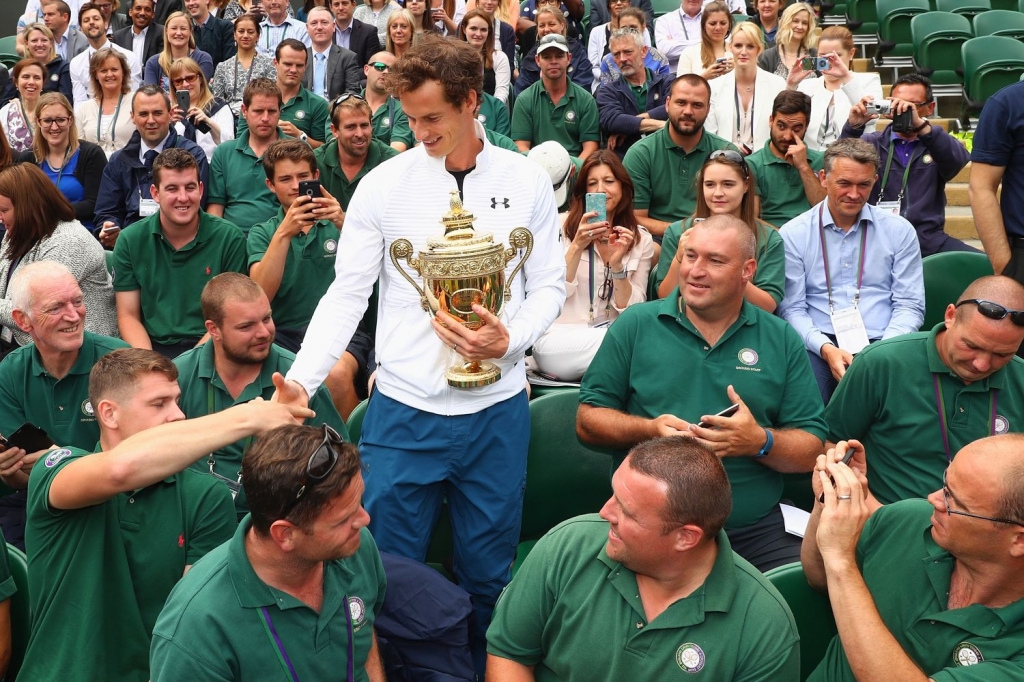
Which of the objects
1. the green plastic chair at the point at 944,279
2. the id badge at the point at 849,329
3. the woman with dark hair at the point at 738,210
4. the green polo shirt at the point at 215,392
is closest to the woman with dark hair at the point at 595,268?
the woman with dark hair at the point at 738,210

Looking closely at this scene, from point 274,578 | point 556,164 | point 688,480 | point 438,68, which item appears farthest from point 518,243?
point 556,164

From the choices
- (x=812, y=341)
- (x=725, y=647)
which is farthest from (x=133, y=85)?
(x=725, y=647)

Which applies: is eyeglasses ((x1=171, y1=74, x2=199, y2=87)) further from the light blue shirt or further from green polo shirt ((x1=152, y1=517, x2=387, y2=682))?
green polo shirt ((x1=152, y1=517, x2=387, y2=682))

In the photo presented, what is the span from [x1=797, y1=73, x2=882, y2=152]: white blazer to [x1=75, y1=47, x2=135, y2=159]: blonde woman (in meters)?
4.48

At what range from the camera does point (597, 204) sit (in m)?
4.41

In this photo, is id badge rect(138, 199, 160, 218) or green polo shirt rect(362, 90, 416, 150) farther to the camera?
green polo shirt rect(362, 90, 416, 150)

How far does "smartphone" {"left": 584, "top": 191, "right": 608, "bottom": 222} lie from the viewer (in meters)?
4.39

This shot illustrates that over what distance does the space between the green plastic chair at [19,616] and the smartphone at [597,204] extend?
2.67 m

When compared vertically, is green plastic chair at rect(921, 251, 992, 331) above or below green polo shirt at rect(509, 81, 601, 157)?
below

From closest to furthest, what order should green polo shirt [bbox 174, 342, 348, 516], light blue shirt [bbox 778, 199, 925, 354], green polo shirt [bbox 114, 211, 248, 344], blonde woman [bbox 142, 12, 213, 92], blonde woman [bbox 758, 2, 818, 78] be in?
green polo shirt [bbox 174, 342, 348, 516] < light blue shirt [bbox 778, 199, 925, 354] < green polo shirt [bbox 114, 211, 248, 344] < blonde woman [bbox 758, 2, 818, 78] < blonde woman [bbox 142, 12, 213, 92]

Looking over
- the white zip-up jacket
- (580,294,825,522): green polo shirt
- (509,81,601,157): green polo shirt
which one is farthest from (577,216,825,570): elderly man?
(509,81,601,157): green polo shirt

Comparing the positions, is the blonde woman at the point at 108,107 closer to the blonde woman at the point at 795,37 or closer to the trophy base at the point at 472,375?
the blonde woman at the point at 795,37

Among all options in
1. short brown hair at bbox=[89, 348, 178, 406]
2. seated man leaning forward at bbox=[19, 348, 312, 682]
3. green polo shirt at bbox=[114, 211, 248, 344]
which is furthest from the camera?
green polo shirt at bbox=[114, 211, 248, 344]

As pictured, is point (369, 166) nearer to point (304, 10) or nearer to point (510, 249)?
point (510, 249)
